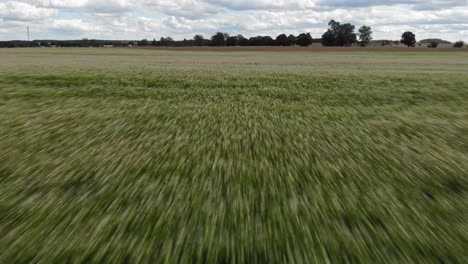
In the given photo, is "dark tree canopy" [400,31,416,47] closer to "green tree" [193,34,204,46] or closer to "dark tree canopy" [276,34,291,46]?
"dark tree canopy" [276,34,291,46]

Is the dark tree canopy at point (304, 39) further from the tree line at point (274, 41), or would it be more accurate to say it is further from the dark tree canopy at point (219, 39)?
the dark tree canopy at point (219, 39)

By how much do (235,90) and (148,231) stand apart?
8.83 m

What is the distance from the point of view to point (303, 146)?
5.14 m

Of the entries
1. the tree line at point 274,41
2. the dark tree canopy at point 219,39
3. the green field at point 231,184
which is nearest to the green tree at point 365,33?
the tree line at point 274,41

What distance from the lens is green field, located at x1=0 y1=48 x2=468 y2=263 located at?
7.93 ft

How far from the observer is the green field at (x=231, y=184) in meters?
2.42

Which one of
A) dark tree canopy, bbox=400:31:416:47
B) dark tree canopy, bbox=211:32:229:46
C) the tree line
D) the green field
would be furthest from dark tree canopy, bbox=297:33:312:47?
the green field

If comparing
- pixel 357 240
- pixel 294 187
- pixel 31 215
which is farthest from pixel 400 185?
pixel 31 215

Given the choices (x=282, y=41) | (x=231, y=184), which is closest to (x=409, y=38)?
(x=282, y=41)

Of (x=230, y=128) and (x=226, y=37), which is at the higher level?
(x=226, y=37)

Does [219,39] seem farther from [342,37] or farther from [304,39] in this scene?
[342,37]

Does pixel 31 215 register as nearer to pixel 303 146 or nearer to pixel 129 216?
pixel 129 216

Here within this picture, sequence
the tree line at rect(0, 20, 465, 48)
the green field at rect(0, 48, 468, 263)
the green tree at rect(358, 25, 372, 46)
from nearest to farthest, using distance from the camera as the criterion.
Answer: the green field at rect(0, 48, 468, 263)
the tree line at rect(0, 20, 465, 48)
the green tree at rect(358, 25, 372, 46)

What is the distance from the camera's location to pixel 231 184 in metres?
3.61
